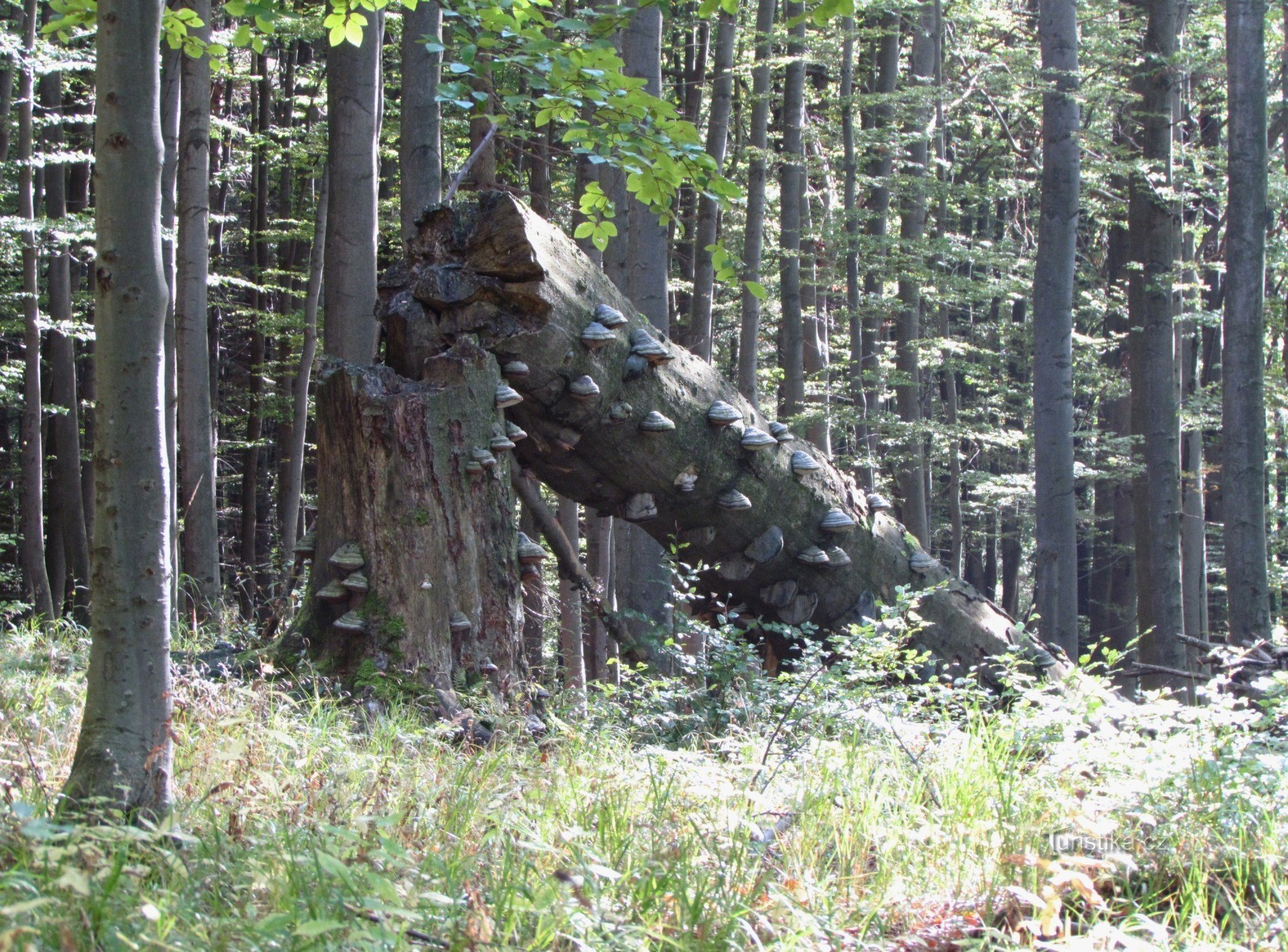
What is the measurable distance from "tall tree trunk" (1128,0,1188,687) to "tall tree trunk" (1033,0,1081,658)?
3206mm

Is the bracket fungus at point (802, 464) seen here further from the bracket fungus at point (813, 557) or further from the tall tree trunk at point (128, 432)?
the tall tree trunk at point (128, 432)

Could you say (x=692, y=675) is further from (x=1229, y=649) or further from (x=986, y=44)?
(x=986, y=44)

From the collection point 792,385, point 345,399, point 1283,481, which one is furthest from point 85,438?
point 1283,481

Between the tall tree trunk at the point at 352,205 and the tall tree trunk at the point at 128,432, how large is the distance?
4.45 meters

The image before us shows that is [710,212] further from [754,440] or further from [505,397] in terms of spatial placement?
[505,397]

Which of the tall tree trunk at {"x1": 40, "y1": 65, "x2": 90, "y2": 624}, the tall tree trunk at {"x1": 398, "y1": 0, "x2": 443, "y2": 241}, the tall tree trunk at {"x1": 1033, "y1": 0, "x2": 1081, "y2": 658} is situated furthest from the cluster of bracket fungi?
the tall tree trunk at {"x1": 40, "y1": 65, "x2": 90, "y2": 624}

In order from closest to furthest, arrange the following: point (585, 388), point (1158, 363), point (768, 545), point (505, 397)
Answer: point (505, 397) < point (585, 388) < point (768, 545) < point (1158, 363)

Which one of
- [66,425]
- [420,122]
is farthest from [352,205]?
[66,425]

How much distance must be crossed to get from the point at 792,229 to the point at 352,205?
27.0 ft

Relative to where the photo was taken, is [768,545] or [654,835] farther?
[768,545]

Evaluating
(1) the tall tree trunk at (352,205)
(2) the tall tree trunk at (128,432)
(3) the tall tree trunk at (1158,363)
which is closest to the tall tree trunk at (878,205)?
(3) the tall tree trunk at (1158,363)

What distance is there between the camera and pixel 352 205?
7.14m

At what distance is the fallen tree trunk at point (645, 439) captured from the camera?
16.4 feet

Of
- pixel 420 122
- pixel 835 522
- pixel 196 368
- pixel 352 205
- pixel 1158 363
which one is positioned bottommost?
pixel 835 522
